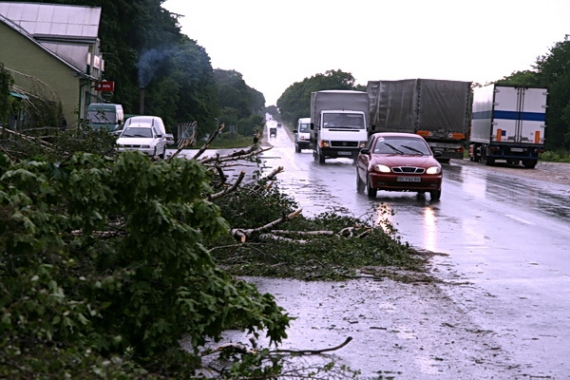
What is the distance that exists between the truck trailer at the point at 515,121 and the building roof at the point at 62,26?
1038 inches

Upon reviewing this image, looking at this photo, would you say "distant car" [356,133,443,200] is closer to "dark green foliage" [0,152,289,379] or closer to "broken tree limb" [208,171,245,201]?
"broken tree limb" [208,171,245,201]

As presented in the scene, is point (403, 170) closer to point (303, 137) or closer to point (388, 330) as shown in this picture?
point (388, 330)

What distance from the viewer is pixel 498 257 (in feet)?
41.7

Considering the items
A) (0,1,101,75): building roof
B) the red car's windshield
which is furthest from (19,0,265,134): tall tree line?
the red car's windshield

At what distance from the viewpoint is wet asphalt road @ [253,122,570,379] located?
7.12 metres

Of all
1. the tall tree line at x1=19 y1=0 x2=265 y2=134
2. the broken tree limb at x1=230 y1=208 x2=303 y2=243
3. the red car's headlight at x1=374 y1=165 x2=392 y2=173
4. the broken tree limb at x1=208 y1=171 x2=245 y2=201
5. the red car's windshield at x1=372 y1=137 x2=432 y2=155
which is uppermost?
the tall tree line at x1=19 y1=0 x2=265 y2=134

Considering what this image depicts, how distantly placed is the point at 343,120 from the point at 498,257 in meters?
31.8

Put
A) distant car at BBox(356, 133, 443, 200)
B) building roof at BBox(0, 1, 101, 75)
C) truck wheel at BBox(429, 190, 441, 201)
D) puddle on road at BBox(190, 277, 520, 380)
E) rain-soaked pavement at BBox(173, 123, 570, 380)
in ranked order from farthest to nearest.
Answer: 1. building roof at BBox(0, 1, 101, 75)
2. truck wheel at BBox(429, 190, 441, 201)
3. distant car at BBox(356, 133, 443, 200)
4. rain-soaked pavement at BBox(173, 123, 570, 380)
5. puddle on road at BBox(190, 277, 520, 380)

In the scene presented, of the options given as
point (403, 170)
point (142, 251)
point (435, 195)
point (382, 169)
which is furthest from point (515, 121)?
point (142, 251)

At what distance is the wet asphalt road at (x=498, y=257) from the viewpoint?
7.12 metres

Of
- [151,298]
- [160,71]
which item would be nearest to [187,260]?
[151,298]

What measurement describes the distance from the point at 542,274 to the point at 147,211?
6709 mm

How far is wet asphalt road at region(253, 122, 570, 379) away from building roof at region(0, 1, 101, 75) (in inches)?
1431

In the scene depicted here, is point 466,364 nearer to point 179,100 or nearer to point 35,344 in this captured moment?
point 35,344
